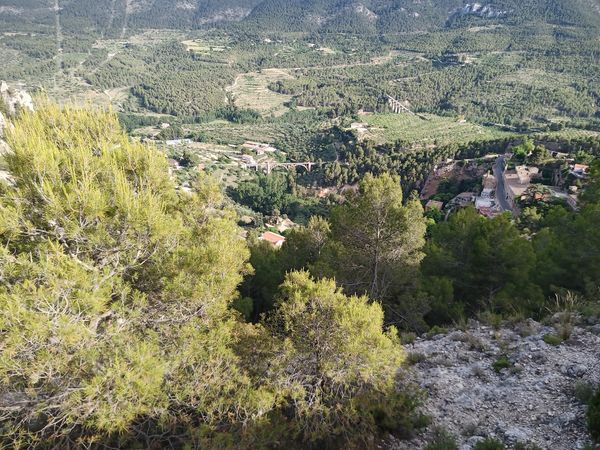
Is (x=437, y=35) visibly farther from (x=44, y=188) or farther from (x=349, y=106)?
(x=44, y=188)

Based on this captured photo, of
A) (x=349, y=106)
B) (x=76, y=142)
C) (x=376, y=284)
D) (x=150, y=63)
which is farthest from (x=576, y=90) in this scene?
(x=150, y=63)

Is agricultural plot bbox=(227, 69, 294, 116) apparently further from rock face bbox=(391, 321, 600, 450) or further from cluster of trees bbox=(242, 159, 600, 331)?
rock face bbox=(391, 321, 600, 450)

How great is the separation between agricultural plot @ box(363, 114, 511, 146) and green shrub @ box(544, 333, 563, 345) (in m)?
65.6

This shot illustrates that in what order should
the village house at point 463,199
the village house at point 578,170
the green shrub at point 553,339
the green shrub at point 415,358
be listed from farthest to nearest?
1. the village house at point 463,199
2. the village house at point 578,170
3. the green shrub at point 415,358
4. the green shrub at point 553,339

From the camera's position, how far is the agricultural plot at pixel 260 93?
121 m

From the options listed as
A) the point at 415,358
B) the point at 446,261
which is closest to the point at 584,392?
the point at 415,358

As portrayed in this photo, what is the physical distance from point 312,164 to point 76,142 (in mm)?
67788

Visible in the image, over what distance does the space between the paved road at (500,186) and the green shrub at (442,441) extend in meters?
34.9

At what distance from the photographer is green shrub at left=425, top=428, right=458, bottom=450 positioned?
6957 mm

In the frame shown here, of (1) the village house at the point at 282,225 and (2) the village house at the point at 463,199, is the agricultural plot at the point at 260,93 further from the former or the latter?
(2) the village house at the point at 463,199

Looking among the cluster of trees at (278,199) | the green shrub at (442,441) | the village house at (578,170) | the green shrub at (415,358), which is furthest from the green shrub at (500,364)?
the cluster of trees at (278,199)

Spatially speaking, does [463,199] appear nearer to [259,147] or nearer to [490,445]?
[490,445]

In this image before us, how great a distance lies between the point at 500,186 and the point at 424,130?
45.7m

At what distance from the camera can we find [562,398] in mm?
8008
